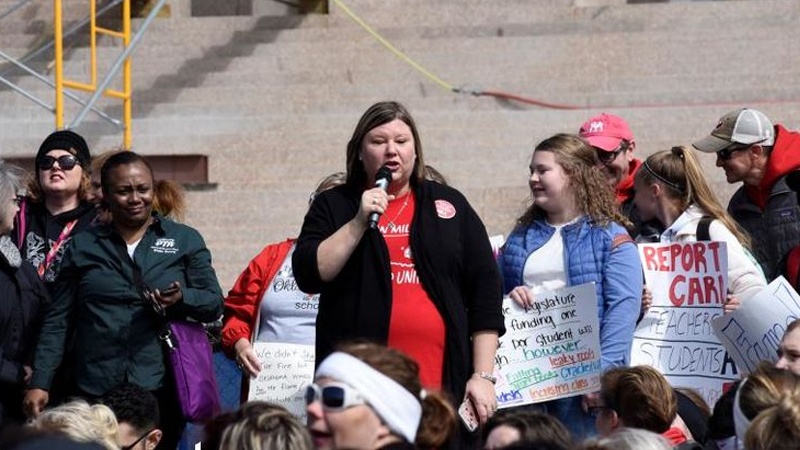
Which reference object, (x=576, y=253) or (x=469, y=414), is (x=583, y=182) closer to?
(x=576, y=253)

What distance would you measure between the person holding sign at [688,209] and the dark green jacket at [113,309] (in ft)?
6.28

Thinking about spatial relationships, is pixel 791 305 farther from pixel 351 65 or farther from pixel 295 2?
pixel 295 2

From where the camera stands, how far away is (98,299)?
798cm

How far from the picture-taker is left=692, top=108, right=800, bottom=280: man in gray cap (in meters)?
8.36

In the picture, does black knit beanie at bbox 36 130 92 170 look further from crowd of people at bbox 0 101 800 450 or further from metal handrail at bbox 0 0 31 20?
metal handrail at bbox 0 0 31 20

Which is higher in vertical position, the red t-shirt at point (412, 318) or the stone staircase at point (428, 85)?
the stone staircase at point (428, 85)

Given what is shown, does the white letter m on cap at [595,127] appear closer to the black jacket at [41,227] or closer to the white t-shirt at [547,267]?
the white t-shirt at [547,267]

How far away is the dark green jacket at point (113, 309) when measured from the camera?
7938 millimetres

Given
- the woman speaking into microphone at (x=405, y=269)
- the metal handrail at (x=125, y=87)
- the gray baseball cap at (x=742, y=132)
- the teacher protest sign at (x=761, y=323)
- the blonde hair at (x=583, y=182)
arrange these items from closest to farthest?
1. the woman speaking into microphone at (x=405, y=269)
2. the teacher protest sign at (x=761, y=323)
3. the blonde hair at (x=583, y=182)
4. the gray baseball cap at (x=742, y=132)
5. the metal handrail at (x=125, y=87)

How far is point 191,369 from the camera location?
7957 mm

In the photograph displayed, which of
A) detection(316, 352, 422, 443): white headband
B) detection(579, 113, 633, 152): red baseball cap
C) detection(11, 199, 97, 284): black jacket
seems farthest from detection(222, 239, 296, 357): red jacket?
detection(316, 352, 422, 443): white headband

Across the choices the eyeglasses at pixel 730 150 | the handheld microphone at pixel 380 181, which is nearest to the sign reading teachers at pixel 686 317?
the eyeglasses at pixel 730 150

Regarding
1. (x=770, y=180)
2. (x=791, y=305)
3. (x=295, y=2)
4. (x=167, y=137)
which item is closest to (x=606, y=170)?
(x=770, y=180)

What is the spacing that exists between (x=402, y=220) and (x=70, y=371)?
78.7 inches
